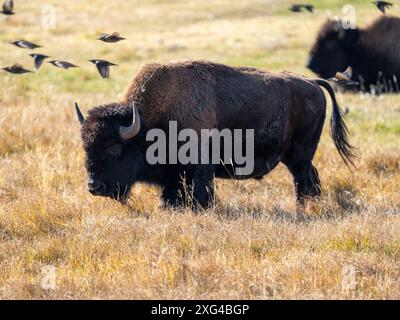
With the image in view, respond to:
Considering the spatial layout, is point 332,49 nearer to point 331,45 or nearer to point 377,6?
point 331,45

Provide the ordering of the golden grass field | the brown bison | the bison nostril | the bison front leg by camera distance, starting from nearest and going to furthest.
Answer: the golden grass field < the bison nostril < the bison front leg < the brown bison

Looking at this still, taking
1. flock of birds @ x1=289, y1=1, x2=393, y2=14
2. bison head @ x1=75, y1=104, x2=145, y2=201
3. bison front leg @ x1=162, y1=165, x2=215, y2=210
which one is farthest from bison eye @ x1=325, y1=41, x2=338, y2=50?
bison head @ x1=75, y1=104, x2=145, y2=201

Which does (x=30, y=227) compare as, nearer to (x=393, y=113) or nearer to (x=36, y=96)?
(x=36, y=96)

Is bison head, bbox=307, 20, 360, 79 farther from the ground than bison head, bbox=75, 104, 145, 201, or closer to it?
closer to it

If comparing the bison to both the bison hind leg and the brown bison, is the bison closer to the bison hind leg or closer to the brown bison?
the bison hind leg

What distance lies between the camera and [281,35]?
75.4 ft

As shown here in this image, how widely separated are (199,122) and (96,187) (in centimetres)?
117

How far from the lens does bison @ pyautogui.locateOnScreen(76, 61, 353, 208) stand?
22.5ft

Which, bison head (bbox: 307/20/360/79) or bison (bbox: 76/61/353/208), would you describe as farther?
bison head (bbox: 307/20/360/79)

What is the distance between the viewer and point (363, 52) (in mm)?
16234

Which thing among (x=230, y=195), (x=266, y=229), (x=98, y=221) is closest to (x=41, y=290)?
(x=98, y=221)

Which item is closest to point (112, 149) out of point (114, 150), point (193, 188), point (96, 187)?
point (114, 150)

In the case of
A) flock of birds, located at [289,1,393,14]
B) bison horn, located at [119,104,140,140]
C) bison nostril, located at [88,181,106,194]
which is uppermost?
flock of birds, located at [289,1,393,14]

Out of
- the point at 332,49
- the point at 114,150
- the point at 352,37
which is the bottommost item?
the point at 332,49
